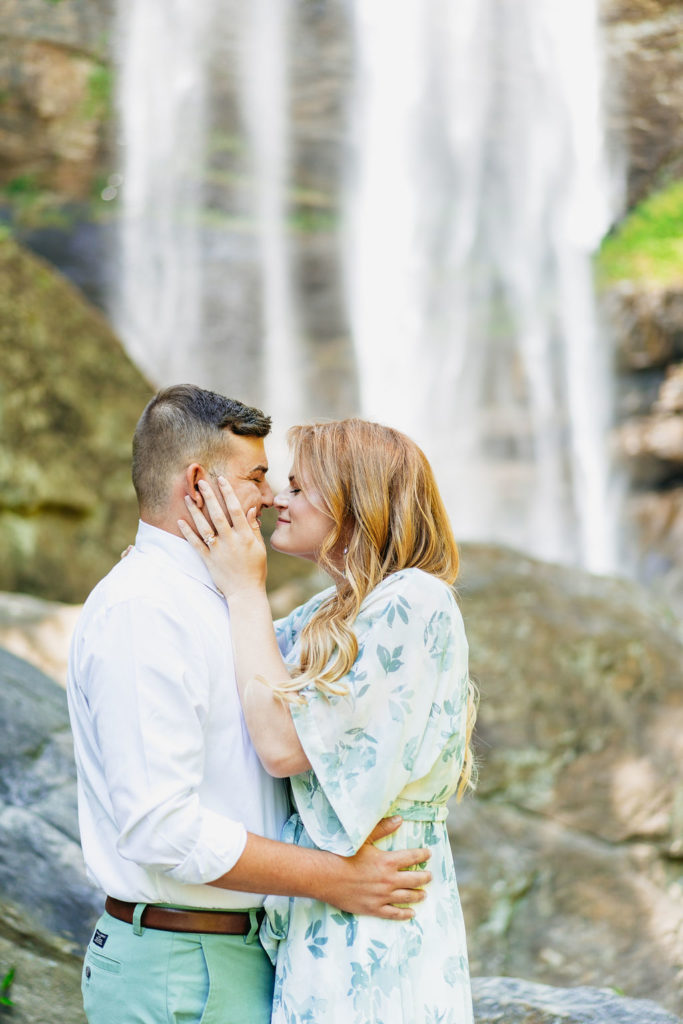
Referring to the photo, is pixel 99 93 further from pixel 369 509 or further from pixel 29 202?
pixel 369 509

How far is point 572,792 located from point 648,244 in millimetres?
11493

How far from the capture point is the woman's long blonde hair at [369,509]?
84.9 inches

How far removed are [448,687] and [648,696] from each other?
4286 mm

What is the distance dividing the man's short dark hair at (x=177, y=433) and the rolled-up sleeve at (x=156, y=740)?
13.5 inches

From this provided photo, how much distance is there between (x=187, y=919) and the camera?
2.04 metres

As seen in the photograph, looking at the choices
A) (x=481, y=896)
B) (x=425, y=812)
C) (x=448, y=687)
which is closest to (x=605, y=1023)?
(x=425, y=812)

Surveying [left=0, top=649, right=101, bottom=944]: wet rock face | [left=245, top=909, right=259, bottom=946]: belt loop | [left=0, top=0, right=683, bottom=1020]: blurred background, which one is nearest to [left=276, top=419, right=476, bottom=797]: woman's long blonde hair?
[left=245, top=909, right=259, bottom=946]: belt loop

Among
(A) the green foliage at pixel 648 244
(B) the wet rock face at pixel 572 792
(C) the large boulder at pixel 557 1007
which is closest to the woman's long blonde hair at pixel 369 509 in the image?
(C) the large boulder at pixel 557 1007

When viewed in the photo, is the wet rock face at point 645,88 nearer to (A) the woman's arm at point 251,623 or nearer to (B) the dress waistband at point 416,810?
(A) the woman's arm at point 251,623

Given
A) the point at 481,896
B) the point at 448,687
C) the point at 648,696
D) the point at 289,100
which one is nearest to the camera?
the point at 448,687

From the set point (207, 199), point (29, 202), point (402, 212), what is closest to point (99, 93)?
point (29, 202)

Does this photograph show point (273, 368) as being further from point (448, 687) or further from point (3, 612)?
point (448, 687)

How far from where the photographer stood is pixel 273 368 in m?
15.7

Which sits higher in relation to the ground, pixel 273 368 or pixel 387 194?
pixel 387 194
